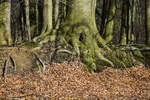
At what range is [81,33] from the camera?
33.1 ft

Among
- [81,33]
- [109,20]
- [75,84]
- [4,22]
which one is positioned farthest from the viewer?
[109,20]

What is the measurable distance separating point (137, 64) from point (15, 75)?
6.27 metres

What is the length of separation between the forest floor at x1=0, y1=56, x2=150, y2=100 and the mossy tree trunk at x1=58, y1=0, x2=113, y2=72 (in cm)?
64

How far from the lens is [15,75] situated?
8492mm

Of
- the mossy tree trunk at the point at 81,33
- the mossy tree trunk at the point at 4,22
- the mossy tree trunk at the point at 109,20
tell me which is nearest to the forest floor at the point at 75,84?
the mossy tree trunk at the point at 81,33

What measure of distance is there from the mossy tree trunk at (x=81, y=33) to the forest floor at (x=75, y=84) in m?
0.64

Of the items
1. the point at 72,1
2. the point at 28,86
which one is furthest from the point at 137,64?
the point at 28,86

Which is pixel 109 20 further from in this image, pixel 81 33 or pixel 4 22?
pixel 4 22

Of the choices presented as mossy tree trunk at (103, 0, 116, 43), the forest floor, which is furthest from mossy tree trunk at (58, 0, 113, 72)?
mossy tree trunk at (103, 0, 116, 43)

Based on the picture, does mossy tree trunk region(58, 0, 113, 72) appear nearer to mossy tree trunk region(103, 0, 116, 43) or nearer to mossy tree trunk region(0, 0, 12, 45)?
mossy tree trunk region(0, 0, 12, 45)

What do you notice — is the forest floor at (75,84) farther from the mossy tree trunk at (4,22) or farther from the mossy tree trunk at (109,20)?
the mossy tree trunk at (109,20)

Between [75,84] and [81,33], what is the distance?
3.08 m

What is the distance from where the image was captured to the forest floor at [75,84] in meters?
6.91

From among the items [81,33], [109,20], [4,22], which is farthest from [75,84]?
[109,20]
